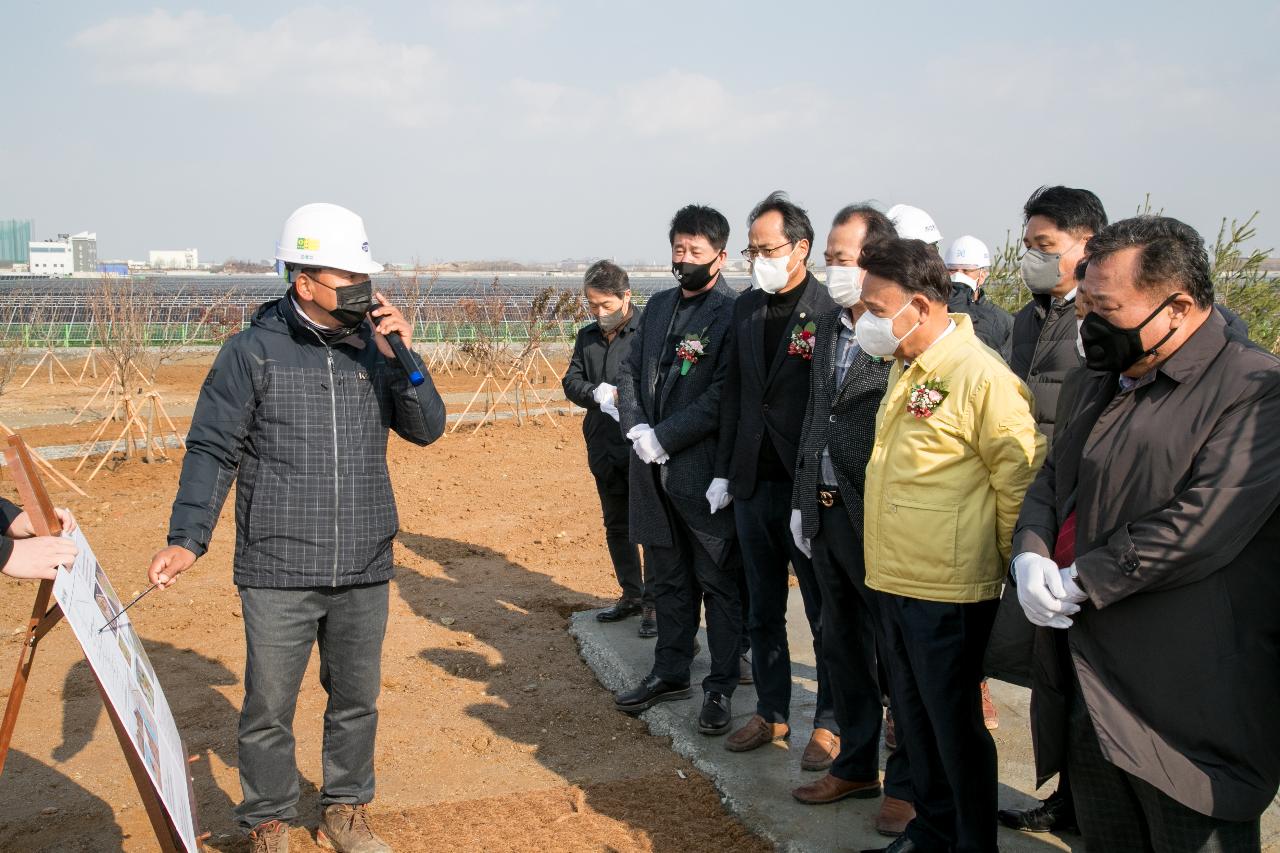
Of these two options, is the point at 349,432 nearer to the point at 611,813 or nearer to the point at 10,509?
→ the point at 10,509

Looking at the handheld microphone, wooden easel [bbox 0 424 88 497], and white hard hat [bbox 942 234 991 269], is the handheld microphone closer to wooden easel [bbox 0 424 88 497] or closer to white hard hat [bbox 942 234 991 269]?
white hard hat [bbox 942 234 991 269]

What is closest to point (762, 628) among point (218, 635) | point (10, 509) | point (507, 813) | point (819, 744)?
point (819, 744)

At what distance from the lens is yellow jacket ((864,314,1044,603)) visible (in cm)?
284

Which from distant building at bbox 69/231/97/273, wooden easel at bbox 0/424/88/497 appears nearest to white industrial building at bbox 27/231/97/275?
distant building at bbox 69/231/97/273

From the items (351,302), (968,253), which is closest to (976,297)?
(968,253)

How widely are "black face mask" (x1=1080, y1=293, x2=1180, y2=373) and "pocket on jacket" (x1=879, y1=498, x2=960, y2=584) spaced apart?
64 cm

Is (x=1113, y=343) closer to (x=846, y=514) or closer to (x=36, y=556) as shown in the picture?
(x=846, y=514)

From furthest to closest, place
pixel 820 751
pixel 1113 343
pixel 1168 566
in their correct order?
1. pixel 820 751
2. pixel 1113 343
3. pixel 1168 566

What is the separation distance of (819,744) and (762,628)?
0.49m

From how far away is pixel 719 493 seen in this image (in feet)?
14.0

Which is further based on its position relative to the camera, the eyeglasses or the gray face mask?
the eyeglasses

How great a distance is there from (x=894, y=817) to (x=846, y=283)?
1.82m

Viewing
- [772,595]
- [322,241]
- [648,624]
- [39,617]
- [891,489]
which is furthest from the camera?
[648,624]

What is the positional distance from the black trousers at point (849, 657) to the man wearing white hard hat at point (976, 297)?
1.23 meters
